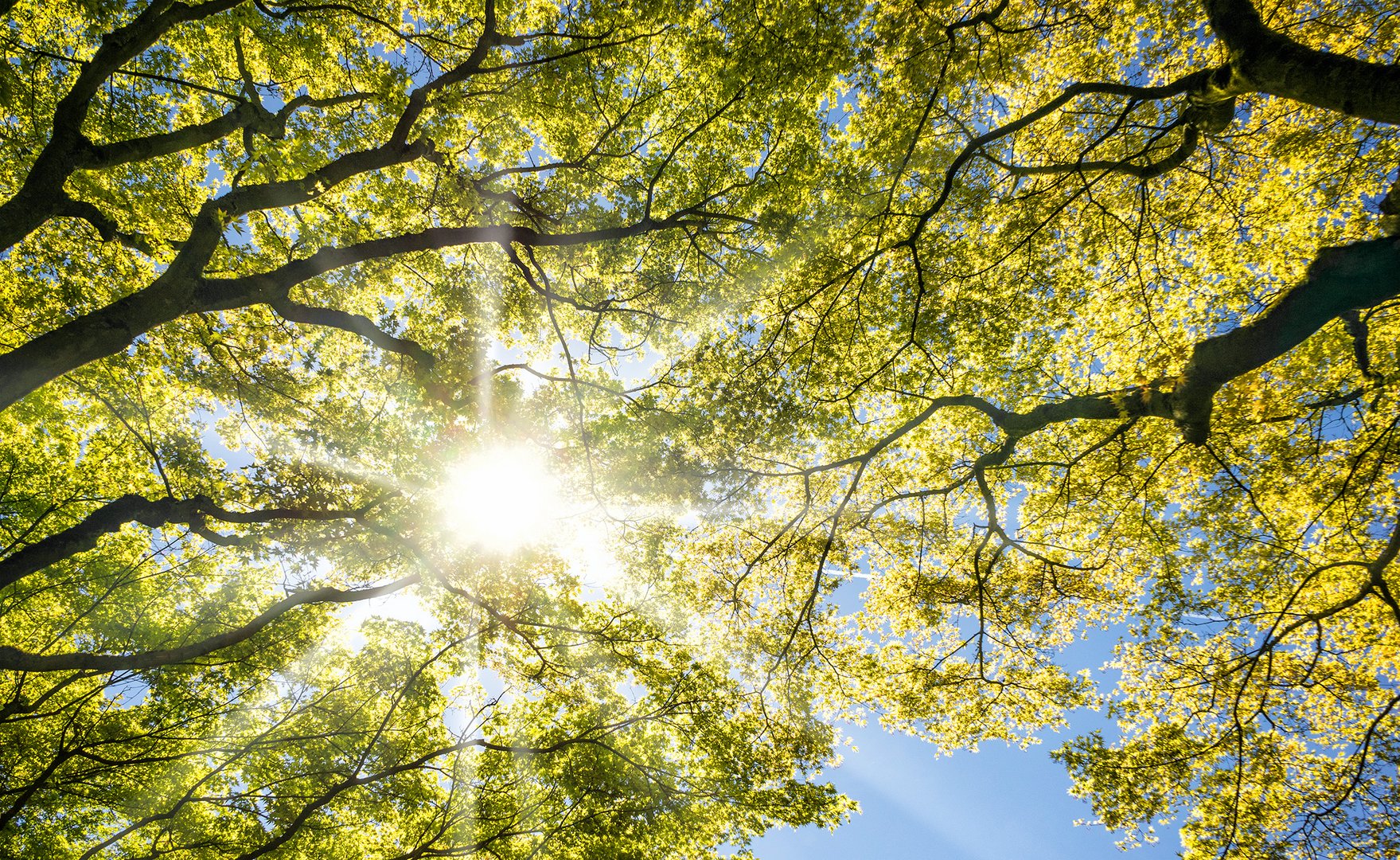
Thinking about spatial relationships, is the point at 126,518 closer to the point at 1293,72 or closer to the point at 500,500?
the point at 500,500

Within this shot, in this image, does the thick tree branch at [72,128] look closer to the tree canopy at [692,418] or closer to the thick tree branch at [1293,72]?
the tree canopy at [692,418]

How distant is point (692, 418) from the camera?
25.6 feet

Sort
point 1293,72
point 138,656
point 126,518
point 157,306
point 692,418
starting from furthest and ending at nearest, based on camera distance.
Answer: point 692,418, point 126,518, point 138,656, point 157,306, point 1293,72

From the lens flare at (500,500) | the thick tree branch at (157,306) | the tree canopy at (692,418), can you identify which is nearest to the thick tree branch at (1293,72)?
the tree canopy at (692,418)

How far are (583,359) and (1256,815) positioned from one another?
1298cm

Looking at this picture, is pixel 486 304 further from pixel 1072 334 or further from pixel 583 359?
pixel 1072 334

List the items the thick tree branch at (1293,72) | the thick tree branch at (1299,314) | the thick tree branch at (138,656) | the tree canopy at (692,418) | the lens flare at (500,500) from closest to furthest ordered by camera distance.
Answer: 1. the thick tree branch at (1293,72)
2. the thick tree branch at (1299,314)
3. the thick tree branch at (138,656)
4. the tree canopy at (692,418)
5. the lens flare at (500,500)

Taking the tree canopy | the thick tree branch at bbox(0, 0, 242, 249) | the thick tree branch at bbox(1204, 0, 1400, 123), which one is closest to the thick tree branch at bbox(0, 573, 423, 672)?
the tree canopy

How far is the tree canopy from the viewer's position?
623cm

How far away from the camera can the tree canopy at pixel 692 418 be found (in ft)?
20.4

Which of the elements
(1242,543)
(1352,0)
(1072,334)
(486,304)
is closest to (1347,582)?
(1242,543)

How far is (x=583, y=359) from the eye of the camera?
9.40m

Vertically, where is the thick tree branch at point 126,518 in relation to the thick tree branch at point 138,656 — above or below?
above

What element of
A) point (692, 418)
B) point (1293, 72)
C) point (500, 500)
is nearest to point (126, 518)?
point (500, 500)
